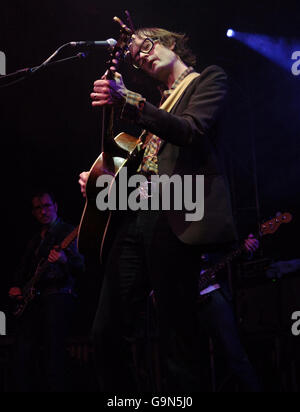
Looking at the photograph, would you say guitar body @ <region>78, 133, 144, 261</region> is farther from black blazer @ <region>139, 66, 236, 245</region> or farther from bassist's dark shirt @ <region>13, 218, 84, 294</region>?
bassist's dark shirt @ <region>13, 218, 84, 294</region>

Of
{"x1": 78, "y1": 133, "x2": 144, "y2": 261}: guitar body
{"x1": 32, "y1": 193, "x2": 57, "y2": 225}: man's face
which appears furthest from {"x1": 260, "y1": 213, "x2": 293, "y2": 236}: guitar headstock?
{"x1": 78, "y1": 133, "x2": 144, "y2": 261}: guitar body

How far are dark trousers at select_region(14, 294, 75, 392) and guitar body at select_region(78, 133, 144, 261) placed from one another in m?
2.40

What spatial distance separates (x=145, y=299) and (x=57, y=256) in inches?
111

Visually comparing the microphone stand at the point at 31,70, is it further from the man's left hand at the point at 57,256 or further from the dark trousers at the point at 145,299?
the man's left hand at the point at 57,256

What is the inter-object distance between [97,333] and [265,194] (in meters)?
4.76

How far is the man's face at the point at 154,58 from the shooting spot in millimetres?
2359

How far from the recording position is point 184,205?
194 centimetres

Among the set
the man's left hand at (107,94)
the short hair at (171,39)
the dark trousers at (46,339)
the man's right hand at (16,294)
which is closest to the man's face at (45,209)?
the man's right hand at (16,294)

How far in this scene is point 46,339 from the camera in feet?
14.8

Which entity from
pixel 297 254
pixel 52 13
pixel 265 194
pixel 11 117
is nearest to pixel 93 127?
pixel 11 117

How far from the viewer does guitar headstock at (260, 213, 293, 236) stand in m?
4.59

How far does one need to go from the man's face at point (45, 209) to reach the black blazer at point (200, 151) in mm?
3353
